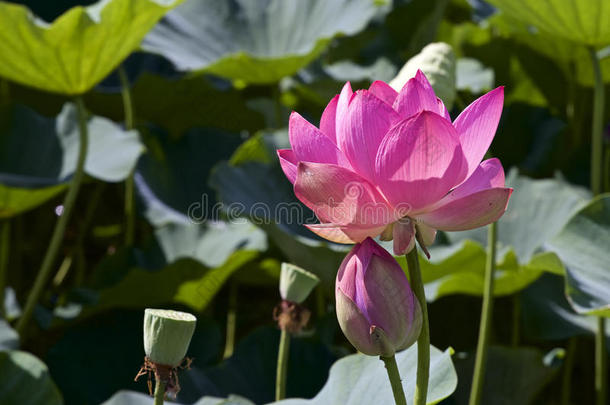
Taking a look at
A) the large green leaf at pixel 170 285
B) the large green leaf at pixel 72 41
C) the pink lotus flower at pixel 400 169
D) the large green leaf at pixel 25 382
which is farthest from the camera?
the large green leaf at pixel 170 285

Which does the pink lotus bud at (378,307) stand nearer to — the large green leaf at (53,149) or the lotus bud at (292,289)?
the lotus bud at (292,289)

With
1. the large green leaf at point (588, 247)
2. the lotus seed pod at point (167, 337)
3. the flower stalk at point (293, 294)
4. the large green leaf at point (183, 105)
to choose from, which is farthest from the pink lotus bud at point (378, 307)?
the large green leaf at point (183, 105)

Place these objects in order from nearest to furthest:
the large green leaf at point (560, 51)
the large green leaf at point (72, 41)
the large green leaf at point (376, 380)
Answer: the large green leaf at point (376, 380)
the large green leaf at point (72, 41)
the large green leaf at point (560, 51)

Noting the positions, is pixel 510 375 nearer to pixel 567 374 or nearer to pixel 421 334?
pixel 567 374

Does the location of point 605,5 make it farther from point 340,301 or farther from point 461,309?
point 340,301

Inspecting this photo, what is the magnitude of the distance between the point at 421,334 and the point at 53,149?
1487 millimetres

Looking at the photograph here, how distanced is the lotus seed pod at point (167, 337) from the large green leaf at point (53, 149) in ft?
3.44

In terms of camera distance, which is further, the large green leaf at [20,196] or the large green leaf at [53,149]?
the large green leaf at [53,149]

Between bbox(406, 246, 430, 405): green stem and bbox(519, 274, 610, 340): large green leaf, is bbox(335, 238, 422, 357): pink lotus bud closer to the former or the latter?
bbox(406, 246, 430, 405): green stem

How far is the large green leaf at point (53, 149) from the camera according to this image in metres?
1.60

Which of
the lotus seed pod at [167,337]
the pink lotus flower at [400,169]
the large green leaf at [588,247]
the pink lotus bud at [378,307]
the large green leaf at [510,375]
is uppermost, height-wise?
the pink lotus flower at [400,169]

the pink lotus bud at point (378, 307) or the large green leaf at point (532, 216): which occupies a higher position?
the pink lotus bud at point (378, 307)

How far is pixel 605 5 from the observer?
120cm

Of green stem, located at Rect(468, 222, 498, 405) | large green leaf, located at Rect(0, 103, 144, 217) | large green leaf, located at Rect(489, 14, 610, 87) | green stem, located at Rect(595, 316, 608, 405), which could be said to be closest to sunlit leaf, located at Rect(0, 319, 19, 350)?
large green leaf, located at Rect(0, 103, 144, 217)
